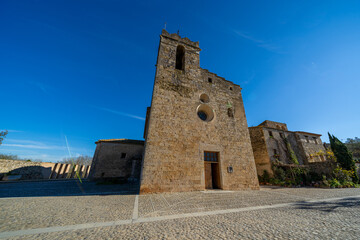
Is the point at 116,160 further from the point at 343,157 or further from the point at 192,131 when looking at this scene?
the point at 343,157

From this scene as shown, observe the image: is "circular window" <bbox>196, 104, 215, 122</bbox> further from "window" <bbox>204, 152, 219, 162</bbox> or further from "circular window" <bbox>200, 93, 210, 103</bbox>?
"window" <bbox>204, 152, 219, 162</bbox>

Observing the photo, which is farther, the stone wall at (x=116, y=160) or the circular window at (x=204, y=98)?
the stone wall at (x=116, y=160)

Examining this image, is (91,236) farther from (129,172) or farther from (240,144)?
(129,172)

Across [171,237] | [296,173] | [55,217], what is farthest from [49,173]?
[296,173]

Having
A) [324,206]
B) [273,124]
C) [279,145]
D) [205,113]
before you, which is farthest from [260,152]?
[324,206]

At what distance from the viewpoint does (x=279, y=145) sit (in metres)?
16.2

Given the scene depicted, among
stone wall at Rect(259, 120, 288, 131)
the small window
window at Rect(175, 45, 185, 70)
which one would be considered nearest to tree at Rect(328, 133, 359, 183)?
stone wall at Rect(259, 120, 288, 131)

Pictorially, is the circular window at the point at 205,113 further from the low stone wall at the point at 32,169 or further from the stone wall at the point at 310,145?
the low stone wall at the point at 32,169

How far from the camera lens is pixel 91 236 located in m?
2.17

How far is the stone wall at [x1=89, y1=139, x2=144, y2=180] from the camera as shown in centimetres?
1266

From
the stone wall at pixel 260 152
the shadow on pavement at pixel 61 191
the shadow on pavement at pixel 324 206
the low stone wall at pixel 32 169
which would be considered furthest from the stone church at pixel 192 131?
the low stone wall at pixel 32 169

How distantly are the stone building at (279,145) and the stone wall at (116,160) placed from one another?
1405 cm

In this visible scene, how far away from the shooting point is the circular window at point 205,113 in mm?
9191

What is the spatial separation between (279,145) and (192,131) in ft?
50.1
